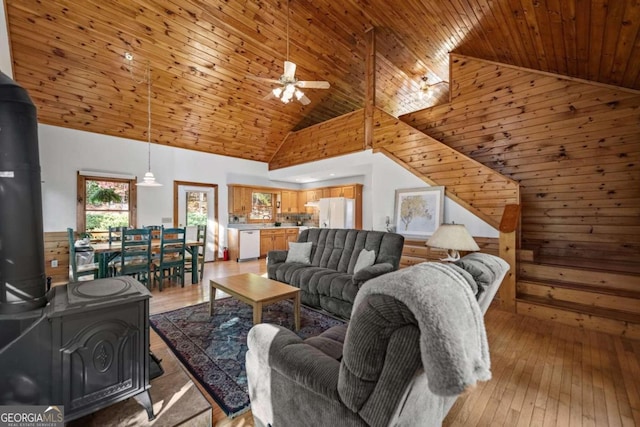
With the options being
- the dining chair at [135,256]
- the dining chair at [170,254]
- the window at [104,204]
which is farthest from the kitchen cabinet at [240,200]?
the dining chair at [135,256]

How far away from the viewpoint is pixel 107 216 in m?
5.27

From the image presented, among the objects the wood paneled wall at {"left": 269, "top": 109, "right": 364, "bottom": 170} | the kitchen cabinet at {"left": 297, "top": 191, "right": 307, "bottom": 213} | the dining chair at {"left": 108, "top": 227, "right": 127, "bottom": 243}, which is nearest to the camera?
the dining chair at {"left": 108, "top": 227, "right": 127, "bottom": 243}

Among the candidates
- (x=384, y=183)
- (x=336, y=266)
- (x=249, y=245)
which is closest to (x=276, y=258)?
(x=336, y=266)

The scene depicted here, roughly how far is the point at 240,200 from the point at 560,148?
6495 mm

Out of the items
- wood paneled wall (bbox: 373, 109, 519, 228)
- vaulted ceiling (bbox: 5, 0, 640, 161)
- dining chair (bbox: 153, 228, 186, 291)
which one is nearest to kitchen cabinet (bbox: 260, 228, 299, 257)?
vaulted ceiling (bbox: 5, 0, 640, 161)

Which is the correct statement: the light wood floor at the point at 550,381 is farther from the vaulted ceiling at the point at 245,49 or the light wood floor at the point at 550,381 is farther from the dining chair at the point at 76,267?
the vaulted ceiling at the point at 245,49

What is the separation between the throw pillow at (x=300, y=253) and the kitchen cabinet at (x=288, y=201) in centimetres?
423

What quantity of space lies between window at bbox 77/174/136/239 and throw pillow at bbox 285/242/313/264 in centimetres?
365

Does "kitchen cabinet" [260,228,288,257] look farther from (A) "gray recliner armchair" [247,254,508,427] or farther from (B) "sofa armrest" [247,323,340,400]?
(A) "gray recliner armchair" [247,254,508,427]

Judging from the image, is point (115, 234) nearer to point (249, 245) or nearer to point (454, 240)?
point (249, 245)

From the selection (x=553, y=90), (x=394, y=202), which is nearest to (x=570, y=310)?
(x=394, y=202)

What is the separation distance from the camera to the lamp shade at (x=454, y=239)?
2586 mm

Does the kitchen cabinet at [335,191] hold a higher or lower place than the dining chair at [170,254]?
higher

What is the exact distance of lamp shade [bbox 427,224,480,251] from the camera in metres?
2.59
